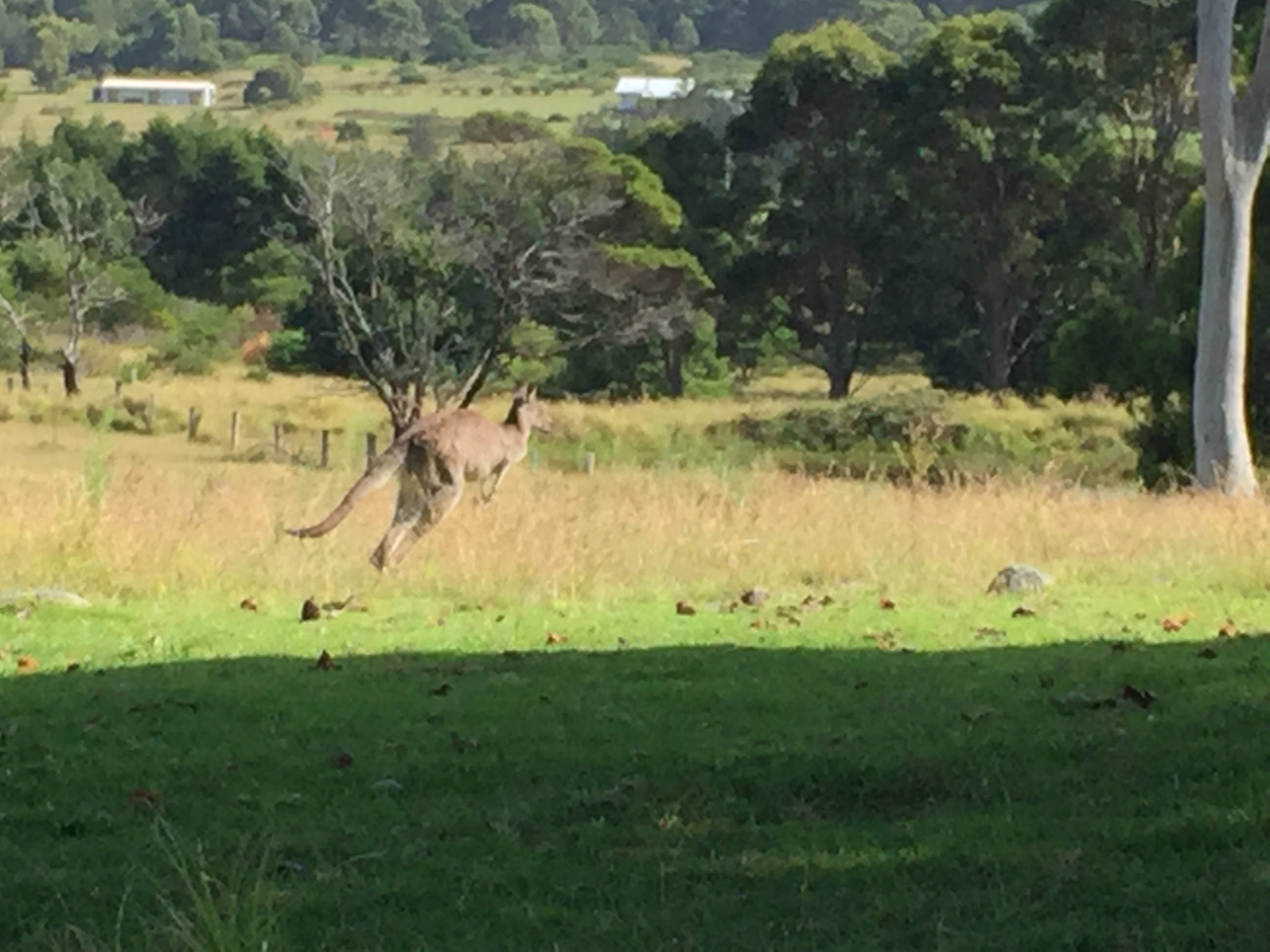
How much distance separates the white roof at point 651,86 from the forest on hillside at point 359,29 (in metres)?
11.3

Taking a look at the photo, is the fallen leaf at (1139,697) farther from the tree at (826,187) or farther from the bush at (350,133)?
the bush at (350,133)

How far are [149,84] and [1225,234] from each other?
111 meters

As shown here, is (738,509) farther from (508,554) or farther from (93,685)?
(93,685)

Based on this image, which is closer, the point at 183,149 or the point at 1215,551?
the point at 1215,551

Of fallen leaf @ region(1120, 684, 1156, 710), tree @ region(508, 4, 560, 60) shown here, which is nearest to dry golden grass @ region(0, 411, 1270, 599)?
fallen leaf @ region(1120, 684, 1156, 710)

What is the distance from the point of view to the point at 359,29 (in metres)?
164

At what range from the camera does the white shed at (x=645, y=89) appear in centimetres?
10862

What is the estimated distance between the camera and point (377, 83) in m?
138

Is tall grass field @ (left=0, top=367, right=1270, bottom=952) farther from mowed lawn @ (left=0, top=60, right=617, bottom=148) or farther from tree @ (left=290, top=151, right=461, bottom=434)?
mowed lawn @ (left=0, top=60, right=617, bottom=148)

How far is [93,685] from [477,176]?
43.9 meters

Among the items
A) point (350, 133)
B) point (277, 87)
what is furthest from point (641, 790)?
point (277, 87)

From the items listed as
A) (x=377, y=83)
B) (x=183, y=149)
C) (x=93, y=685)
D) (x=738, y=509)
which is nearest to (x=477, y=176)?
(x=183, y=149)

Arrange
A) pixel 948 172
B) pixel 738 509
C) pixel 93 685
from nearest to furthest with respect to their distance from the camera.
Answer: pixel 93 685 < pixel 738 509 < pixel 948 172

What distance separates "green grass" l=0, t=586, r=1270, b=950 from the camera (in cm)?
512
